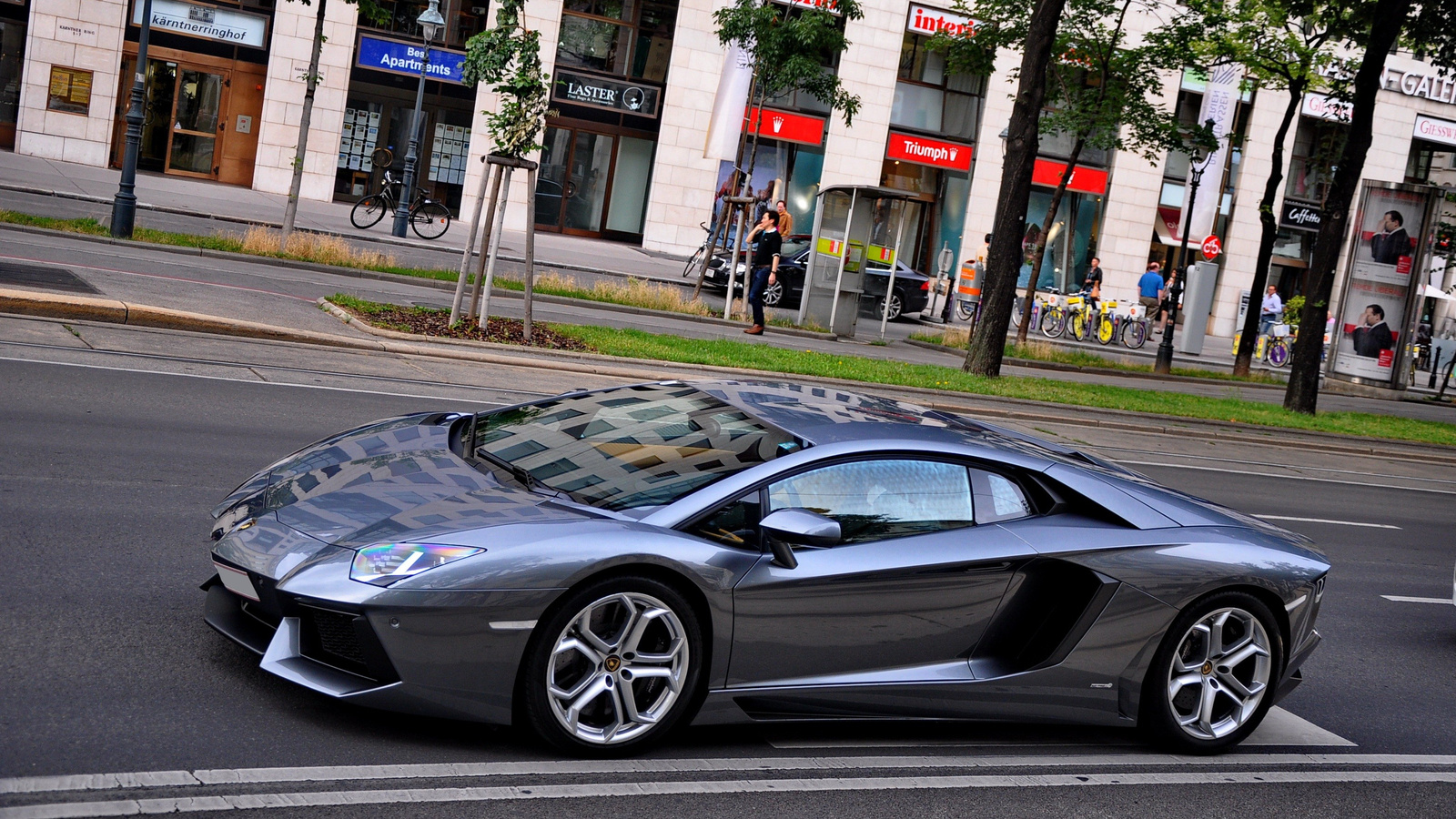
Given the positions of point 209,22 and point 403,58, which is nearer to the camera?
point 209,22

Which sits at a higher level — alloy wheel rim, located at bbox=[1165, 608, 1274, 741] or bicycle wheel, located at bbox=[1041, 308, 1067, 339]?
bicycle wheel, located at bbox=[1041, 308, 1067, 339]

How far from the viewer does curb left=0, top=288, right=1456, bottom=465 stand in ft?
41.2

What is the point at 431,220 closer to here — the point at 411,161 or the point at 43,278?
the point at 411,161

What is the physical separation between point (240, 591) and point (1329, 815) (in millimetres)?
4058

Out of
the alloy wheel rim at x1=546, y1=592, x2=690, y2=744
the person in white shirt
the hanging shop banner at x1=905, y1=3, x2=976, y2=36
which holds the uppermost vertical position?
the hanging shop banner at x1=905, y1=3, x2=976, y2=36

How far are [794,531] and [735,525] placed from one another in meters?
0.26

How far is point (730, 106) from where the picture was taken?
1204 inches

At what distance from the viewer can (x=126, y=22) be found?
3095cm

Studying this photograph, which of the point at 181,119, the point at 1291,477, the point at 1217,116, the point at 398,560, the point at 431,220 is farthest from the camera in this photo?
the point at 1217,116

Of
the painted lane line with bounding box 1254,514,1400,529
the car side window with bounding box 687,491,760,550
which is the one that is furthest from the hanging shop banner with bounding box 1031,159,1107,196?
the car side window with bounding box 687,491,760,550

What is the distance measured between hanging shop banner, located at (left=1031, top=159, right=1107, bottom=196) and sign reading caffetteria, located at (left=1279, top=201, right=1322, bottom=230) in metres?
9.08

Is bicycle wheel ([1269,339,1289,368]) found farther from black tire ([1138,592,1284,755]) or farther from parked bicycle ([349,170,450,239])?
black tire ([1138,592,1284,755])

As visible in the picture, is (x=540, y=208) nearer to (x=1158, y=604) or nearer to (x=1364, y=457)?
(x=1364, y=457)

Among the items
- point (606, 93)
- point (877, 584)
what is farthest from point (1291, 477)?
point (606, 93)
